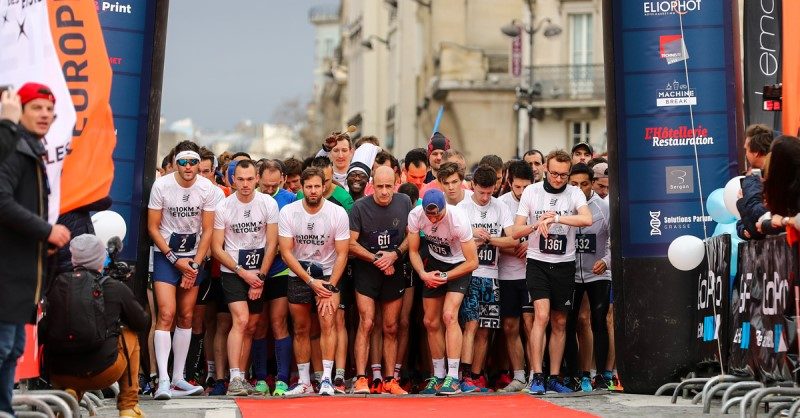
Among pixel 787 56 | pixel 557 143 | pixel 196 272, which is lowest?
pixel 196 272

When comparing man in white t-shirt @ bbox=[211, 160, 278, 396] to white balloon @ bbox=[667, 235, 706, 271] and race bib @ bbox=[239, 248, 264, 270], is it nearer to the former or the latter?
→ race bib @ bbox=[239, 248, 264, 270]

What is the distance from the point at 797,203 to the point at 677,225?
361cm

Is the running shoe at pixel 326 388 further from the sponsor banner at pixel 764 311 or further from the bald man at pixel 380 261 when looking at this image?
the sponsor banner at pixel 764 311

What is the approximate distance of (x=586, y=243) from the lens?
1614 centimetres

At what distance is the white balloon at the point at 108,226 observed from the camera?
45.0ft

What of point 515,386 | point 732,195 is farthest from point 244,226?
point 732,195

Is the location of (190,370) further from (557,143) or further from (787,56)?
(557,143)

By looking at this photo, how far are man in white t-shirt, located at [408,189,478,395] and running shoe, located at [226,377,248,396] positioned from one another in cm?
168

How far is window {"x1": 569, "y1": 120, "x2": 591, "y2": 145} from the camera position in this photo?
59219 millimetres

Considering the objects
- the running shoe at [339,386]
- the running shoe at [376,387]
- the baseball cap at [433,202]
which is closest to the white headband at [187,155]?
the baseball cap at [433,202]

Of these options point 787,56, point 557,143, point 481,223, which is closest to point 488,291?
point 481,223

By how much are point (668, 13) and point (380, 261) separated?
3.36 meters

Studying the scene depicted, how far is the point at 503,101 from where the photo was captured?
6116 cm

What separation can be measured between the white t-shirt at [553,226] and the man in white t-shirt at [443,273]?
0.66 meters
